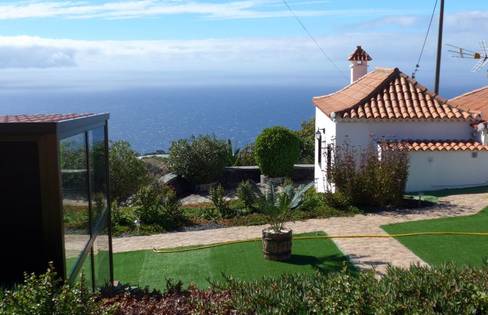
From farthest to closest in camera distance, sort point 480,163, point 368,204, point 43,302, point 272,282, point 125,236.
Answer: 1. point 480,163
2. point 368,204
3. point 125,236
4. point 272,282
5. point 43,302

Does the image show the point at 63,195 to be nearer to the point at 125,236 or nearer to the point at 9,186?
the point at 9,186

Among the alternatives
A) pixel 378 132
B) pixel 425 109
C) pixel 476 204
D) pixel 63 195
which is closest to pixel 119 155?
pixel 378 132

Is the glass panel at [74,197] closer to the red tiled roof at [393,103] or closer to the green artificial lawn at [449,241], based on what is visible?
the green artificial lawn at [449,241]

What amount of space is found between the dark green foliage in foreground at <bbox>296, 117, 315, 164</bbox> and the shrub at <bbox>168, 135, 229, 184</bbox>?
4.92m

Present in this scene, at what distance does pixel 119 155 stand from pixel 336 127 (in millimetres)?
7981

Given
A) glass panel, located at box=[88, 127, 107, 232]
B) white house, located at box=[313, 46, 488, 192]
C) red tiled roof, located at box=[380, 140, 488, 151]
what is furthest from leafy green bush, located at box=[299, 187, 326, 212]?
glass panel, located at box=[88, 127, 107, 232]

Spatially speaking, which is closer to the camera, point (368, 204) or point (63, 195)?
point (63, 195)

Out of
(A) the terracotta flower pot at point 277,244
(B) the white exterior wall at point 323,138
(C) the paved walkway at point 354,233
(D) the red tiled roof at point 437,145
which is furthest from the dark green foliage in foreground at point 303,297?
(B) the white exterior wall at point 323,138

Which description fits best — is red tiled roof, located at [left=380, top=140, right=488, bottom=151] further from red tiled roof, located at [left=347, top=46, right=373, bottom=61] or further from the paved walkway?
red tiled roof, located at [left=347, top=46, right=373, bottom=61]

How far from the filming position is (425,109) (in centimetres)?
1875

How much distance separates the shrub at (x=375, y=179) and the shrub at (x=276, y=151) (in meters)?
7.07

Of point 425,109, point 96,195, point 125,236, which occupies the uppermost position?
point 425,109

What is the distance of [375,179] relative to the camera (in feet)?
51.1

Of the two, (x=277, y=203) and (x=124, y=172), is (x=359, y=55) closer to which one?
(x=124, y=172)
